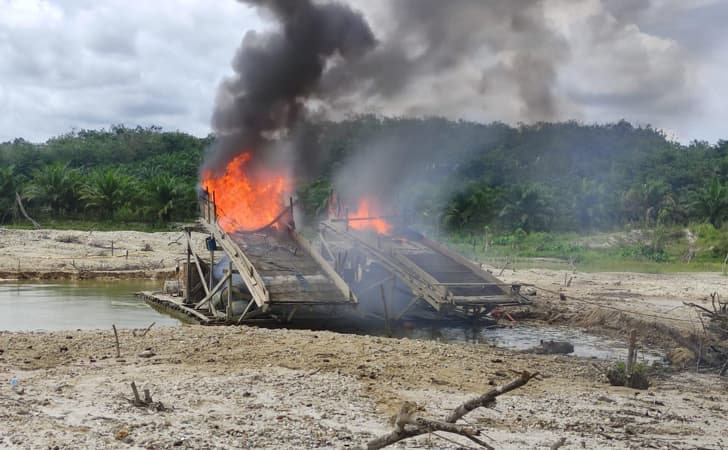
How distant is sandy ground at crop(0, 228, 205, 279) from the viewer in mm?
29288

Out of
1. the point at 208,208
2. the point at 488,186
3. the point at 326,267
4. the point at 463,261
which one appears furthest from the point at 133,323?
the point at 488,186

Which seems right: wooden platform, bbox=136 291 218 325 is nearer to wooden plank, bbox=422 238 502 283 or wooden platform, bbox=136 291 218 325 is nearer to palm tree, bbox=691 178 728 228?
wooden plank, bbox=422 238 502 283

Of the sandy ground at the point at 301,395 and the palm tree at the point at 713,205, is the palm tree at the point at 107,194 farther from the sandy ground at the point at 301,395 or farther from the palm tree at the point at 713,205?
the sandy ground at the point at 301,395

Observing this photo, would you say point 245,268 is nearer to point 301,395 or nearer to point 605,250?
point 301,395

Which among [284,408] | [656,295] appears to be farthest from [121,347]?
[656,295]

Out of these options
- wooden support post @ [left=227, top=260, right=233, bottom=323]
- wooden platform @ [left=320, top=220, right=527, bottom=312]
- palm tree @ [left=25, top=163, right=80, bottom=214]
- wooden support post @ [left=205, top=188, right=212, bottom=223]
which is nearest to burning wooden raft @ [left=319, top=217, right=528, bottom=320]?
wooden platform @ [left=320, top=220, right=527, bottom=312]

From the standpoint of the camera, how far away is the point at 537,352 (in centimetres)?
1420

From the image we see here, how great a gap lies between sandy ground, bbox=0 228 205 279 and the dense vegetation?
6300mm

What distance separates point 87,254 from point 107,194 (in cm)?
1262

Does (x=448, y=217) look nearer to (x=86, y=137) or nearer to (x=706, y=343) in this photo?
(x=706, y=343)

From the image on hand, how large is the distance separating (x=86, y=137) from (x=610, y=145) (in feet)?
161

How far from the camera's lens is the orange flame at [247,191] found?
21.2m

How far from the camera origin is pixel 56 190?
46656 mm

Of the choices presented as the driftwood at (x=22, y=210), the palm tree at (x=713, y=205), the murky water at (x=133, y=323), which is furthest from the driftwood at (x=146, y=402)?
the palm tree at (x=713, y=205)
